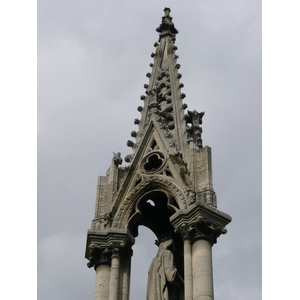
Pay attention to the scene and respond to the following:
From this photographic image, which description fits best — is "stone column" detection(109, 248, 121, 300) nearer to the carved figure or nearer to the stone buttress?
the stone buttress

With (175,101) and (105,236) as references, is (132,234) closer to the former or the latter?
(105,236)

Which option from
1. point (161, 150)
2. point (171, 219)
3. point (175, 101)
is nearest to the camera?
point (171, 219)

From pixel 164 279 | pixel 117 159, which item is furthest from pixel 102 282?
pixel 117 159

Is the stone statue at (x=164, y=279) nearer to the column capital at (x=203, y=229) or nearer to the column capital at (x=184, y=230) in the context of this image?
the column capital at (x=184, y=230)

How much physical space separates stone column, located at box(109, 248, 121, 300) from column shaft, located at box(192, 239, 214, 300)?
196 cm

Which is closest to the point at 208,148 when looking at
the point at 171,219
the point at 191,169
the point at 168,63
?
the point at 191,169

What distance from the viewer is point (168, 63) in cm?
3058

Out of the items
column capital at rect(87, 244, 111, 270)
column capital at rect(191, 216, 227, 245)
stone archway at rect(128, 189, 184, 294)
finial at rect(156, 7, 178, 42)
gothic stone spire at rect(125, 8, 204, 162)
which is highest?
finial at rect(156, 7, 178, 42)

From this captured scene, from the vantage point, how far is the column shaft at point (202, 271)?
23.0 metres

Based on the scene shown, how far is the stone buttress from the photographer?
2430 cm

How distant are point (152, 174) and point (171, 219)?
1.83 metres

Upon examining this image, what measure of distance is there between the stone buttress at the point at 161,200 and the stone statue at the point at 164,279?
561 mm

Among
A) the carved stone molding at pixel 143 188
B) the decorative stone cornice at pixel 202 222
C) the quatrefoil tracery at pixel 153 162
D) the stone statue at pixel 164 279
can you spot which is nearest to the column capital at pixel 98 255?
the carved stone molding at pixel 143 188

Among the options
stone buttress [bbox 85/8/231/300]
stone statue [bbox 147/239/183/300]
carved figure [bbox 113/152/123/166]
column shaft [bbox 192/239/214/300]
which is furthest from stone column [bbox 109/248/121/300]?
carved figure [bbox 113/152/123/166]
